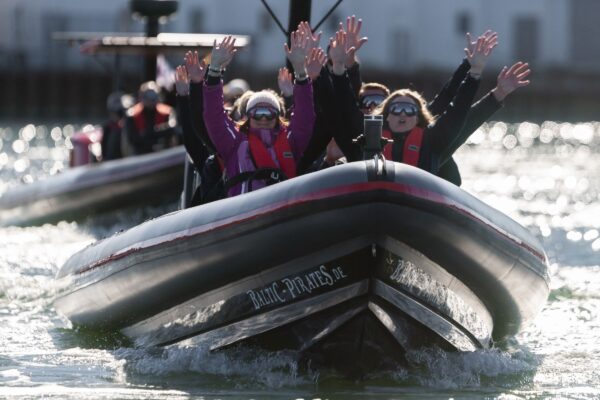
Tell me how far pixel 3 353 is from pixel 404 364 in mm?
2413

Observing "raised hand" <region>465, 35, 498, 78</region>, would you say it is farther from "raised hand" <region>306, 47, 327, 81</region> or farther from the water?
the water

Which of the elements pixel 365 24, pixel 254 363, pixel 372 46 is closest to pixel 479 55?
pixel 254 363

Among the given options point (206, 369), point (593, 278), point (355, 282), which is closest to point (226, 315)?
Result: point (206, 369)

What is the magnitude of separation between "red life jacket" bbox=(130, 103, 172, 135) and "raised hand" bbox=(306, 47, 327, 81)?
825 cm

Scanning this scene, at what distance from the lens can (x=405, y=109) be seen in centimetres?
759

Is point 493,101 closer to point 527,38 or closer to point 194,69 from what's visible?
point 194,69

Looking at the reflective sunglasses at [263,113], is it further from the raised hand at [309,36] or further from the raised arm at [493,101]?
the raised arm at [493,101]

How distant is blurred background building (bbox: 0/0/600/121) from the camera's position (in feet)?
153

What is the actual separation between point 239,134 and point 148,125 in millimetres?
7930

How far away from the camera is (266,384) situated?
711cm

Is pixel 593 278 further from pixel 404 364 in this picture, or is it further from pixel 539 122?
pixel 539 122

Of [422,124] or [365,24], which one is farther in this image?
[365,24]

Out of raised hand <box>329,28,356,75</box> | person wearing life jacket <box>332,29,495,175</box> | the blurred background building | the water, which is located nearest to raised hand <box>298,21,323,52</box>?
raised hand <box>329,28,356,75</box>

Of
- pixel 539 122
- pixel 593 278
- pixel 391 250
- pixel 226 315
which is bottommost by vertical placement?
pixel 539 122
